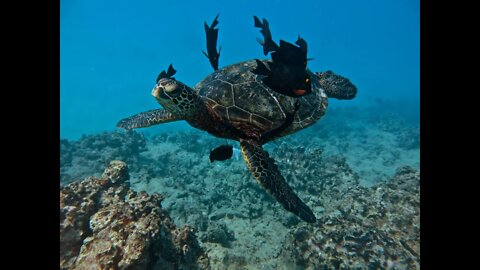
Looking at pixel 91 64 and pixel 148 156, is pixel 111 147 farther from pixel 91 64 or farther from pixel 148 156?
pixel 91 64

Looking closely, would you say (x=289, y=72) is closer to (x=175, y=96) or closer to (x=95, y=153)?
(x=175, y=96)

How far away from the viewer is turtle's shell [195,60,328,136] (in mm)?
5566

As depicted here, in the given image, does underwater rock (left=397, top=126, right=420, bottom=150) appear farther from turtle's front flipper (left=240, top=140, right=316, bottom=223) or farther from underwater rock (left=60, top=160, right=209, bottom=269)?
underwater rock (left=60, top=160, right=209, bottom=269)

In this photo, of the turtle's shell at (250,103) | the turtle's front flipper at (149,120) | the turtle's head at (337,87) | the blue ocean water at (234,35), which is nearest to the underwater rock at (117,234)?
the turtle's front flipper at (149,120)

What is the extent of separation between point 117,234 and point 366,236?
13.7ft

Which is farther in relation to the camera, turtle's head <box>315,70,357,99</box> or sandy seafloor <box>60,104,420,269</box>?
turtle's head <box>315,70,357,99</box>

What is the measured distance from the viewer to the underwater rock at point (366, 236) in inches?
187

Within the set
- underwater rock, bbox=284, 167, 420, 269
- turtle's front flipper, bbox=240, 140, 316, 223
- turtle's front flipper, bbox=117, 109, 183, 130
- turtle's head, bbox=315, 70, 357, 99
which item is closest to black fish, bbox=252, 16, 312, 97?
turtle's front flipper, bbox=240, 140, 316, 223

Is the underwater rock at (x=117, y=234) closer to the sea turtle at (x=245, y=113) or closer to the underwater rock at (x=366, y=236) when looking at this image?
the sea turtle at (x=245, y=113)

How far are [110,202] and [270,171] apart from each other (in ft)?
10.1

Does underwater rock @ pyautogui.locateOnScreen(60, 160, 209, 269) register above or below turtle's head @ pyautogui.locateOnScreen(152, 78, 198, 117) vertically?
below

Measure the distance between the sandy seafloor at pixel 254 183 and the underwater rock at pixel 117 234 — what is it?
4.61ft

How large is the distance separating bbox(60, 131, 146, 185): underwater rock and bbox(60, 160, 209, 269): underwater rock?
608 cm

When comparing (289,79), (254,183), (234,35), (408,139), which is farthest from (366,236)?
(234,35)
